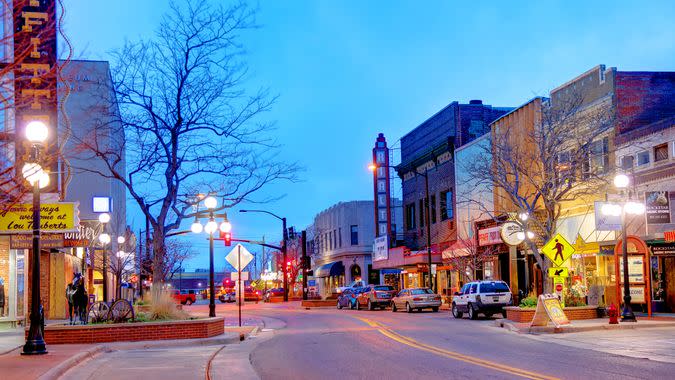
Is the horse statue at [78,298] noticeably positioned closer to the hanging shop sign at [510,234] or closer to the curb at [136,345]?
the curb at [136,345]

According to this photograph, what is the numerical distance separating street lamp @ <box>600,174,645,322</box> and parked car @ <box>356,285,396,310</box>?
22.2 m

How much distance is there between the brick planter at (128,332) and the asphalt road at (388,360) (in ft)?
5.18

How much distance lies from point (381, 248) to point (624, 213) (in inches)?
1657

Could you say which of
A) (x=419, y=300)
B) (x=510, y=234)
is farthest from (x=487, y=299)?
(x=419, y=300)

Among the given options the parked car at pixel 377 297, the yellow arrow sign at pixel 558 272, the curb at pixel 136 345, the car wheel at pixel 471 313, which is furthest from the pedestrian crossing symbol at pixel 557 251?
the parked car at pixel 377 297

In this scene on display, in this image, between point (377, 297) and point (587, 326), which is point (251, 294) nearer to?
point (377, 297)

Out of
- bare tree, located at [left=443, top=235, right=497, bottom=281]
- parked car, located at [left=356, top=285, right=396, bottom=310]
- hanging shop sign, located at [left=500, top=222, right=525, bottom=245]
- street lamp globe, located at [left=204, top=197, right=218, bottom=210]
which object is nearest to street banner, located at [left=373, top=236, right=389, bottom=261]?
parked car, located at [left=356, top=285, right=396, bottom=310]

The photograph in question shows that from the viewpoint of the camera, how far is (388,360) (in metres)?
17.0

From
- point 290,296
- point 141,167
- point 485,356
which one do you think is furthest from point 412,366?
point 290,296

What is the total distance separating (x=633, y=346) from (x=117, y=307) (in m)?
14.6

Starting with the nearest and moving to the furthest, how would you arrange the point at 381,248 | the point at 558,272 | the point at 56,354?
the point at 56,354, the point at 558,272, the point at 381,248

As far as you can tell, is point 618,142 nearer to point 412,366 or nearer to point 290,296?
point 412,366

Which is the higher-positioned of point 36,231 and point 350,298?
point 36,231

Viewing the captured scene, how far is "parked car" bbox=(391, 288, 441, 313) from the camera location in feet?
143
